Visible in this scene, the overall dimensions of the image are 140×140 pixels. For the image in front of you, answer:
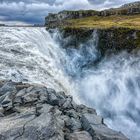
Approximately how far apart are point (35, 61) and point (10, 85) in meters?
19.6

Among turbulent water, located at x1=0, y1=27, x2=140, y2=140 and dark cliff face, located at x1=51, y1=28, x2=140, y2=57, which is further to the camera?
dark cliff face, located at x1=51, y1=28, x2=140, y2=57

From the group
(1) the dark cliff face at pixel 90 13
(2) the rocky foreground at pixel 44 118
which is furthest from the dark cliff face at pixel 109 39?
(1) the dark cliff face at pixel 90 13

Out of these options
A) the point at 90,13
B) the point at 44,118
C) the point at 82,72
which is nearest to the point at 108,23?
the point at 82,72

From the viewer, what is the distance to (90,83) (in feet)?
217

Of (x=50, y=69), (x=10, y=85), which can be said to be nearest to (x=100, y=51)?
(x=50, y=69)

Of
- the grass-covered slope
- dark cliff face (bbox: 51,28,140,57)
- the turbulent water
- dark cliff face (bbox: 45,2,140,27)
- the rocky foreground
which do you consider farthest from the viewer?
dark cliff face (bbox: 45,2,140,27)

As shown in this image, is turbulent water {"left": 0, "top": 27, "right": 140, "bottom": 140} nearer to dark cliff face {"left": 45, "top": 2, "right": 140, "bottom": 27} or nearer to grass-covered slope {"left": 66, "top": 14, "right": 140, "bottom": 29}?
grass-covered slope {"left": 66, "top": 14, "right": 140, "bottom": 29}

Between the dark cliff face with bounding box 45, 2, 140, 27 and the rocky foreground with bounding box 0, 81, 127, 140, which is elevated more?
the dark cliff face with bounding box 45, 2, 140, 27

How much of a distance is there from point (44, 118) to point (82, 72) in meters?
43.1

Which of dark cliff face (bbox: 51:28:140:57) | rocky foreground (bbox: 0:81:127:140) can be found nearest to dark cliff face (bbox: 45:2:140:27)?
dark cliff face (bbox: 51:28:140:57)

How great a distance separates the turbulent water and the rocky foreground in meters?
15.2

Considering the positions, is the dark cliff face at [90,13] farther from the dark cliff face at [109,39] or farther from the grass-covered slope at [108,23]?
the dark cliff face at [109,39]

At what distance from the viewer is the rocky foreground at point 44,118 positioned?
94.1 ft

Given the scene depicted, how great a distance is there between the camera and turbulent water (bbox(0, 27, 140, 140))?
186 feet
